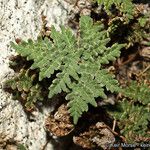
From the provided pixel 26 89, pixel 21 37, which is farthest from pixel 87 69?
pixel 21 37

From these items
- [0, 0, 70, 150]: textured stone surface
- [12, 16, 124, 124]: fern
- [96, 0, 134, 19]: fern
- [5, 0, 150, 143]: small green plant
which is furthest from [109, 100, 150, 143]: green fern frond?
[96, 0, 134, 19]: fern

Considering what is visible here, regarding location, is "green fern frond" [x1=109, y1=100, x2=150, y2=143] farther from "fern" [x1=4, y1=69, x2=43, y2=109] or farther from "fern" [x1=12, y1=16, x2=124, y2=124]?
"fern" [x1=4, y1=69, x2=43, y2=109]

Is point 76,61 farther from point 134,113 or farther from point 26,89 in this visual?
point 134,113

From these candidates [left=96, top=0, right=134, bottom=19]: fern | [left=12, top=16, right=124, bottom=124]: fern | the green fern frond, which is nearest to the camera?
Result: [left=12, top=16, right=124, bottom=124]: fern

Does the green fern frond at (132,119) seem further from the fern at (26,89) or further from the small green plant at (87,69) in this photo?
the fern at (26,89)

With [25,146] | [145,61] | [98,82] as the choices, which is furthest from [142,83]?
[25,146]

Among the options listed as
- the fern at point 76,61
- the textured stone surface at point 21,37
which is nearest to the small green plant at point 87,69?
the fern at point 76,61

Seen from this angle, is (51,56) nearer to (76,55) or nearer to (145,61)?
(76,55)
